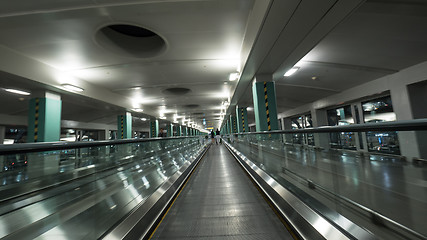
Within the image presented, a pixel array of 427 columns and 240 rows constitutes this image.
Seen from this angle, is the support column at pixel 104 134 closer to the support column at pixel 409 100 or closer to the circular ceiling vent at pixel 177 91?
the circular ceiling vent at pixel 177 91

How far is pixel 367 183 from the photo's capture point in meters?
1.62

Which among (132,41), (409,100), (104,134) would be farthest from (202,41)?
(104,134)

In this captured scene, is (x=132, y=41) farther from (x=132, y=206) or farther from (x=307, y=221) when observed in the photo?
(x=307, y=221)

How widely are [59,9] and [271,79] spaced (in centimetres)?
732

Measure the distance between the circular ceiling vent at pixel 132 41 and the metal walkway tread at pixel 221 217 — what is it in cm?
507

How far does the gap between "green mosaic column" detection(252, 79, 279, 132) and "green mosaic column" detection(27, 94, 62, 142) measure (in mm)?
9141

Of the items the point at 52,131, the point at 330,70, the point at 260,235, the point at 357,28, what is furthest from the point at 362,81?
the point at 52,131

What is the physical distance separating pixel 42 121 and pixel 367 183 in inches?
408

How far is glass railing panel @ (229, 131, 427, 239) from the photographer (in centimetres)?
127

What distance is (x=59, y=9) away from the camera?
3.82 metres

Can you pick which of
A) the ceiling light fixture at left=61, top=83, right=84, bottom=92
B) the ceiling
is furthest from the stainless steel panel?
the ceiling light fixture at left=61, top=83, right=84, bottom=92

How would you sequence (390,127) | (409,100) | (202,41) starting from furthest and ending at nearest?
(409,100)
(202,41)
(390,127)

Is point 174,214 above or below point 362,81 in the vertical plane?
below

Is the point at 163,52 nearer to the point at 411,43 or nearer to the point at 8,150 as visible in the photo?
the point at 8,150
